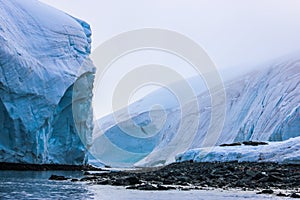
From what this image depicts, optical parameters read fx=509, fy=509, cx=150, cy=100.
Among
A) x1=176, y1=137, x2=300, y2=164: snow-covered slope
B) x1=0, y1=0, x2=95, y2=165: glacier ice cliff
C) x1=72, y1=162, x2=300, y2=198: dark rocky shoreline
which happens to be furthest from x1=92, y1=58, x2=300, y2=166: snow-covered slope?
x1=72, y1=162, x2=300, y2=198: dark rocky shoreline

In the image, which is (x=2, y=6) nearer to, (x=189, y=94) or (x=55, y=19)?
(x=55, y=19)

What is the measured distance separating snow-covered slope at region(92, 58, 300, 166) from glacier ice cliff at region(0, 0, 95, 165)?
1471cm

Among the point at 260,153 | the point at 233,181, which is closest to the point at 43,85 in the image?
the point at 260,153

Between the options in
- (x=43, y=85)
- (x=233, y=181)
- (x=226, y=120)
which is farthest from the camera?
(x=226, y=120)

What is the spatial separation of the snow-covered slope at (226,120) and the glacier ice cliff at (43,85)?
48.3 feet

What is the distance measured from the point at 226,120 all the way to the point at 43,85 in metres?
32.0

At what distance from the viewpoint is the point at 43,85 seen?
31688 millimetres

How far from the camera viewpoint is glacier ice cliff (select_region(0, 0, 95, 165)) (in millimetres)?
28984

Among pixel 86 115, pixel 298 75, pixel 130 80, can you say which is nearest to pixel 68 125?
pixel 86 115

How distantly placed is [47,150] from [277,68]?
32169 millimetres

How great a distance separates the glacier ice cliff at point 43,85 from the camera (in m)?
29.0

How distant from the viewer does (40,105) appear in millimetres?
31125

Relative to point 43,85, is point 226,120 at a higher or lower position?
lower

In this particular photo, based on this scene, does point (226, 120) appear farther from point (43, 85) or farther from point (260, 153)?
point (260, 153)
